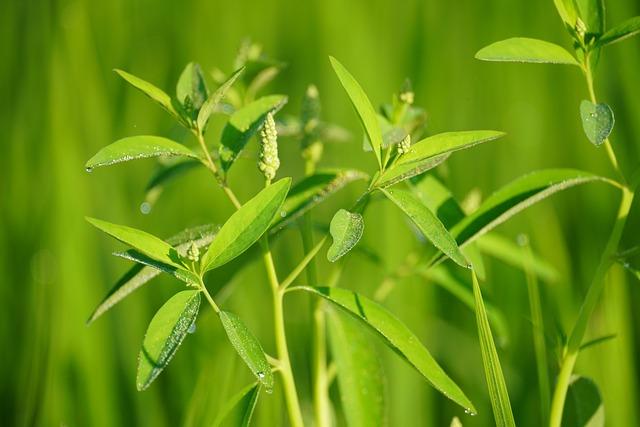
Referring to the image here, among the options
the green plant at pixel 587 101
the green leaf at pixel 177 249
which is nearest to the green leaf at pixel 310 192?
the green leaf at pixel 177 249

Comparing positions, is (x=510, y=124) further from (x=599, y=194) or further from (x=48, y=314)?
(x=48, y=314)

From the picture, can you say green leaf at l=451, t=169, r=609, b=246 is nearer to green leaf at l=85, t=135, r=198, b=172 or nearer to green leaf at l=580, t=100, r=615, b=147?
green leaf at l=580, t=100, r=615, b=147

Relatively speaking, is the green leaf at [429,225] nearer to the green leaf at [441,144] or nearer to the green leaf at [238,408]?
the green leaf at [441,144]

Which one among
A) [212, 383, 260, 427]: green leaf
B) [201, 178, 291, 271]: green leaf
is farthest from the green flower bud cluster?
[212, 383, 260, 427]: green leaf

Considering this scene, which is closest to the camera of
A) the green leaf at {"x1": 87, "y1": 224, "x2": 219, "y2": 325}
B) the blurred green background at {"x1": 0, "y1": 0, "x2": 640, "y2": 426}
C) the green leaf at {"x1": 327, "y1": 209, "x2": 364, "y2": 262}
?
the green leaf at {"x1": 327, "y1": 209, "x2": 364, "y2": 262}

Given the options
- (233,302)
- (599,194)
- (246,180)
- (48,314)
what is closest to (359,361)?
(233,302)
